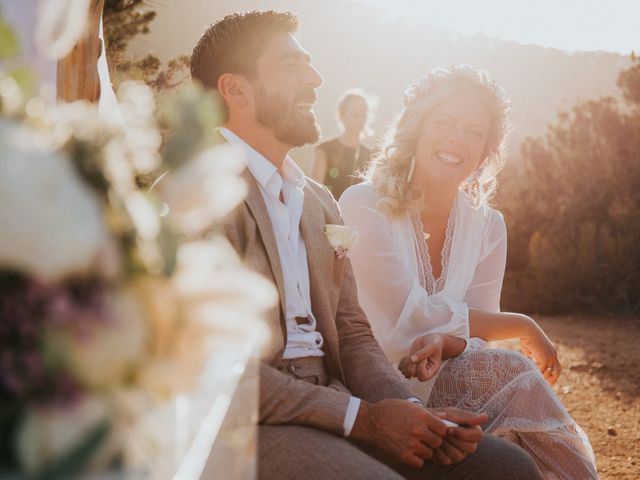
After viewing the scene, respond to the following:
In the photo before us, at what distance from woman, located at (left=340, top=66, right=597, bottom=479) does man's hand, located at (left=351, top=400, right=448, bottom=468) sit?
23.0 inches

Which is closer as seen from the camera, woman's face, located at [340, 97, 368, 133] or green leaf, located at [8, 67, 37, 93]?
green leaf, located at [8, 67, 37, 93]

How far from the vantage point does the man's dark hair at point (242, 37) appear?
104 inches

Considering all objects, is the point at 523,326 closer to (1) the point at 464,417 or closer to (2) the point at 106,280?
(1) the point at 464,417

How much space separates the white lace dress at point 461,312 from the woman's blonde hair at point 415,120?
0.27ft

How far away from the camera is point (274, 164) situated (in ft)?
8.40

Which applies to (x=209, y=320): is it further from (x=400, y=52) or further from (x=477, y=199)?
(x=400, y=52)

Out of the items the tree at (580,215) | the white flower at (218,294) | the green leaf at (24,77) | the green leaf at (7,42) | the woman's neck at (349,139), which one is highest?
the green leaf at (7,42)

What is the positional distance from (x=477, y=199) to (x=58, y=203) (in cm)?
314

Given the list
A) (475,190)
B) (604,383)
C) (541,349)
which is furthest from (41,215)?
(604,383)

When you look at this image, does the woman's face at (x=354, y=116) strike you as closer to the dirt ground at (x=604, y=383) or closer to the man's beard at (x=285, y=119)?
the dirt ground at (x=604, y=383)

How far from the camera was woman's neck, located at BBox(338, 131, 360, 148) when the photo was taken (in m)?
6.36

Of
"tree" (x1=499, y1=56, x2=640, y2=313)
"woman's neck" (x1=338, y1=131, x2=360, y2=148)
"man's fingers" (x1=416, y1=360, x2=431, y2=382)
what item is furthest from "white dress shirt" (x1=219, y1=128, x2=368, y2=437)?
"tree" (x1=499, y1=56, x2=640, y2=313)

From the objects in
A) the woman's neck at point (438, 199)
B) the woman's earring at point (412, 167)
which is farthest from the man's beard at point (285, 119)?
the woman's neck at point (438, 199)

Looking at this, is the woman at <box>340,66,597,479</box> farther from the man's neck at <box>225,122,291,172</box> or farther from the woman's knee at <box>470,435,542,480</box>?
the man's neck at <box>225,122,291,172</box>
